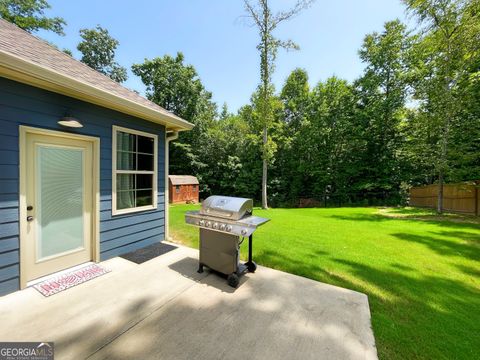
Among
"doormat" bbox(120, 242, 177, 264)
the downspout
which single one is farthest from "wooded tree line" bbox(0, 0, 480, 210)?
"doormat" bbox(120, 242, 177, 264)

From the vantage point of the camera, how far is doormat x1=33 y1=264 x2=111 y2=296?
261cm

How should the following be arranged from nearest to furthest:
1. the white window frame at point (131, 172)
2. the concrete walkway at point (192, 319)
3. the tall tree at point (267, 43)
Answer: the concrete walkway at point (192, 319) < the white window frame at point (131, 172) < the tall tree at point (267, 43)

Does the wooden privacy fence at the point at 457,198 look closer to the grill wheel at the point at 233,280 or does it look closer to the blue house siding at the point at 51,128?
the grill wheel at the point at 233,280

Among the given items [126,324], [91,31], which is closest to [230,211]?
[126,324]

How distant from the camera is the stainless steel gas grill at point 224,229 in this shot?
2.61 metres

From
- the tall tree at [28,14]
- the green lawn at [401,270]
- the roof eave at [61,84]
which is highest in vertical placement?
the tall tree at [28,14]

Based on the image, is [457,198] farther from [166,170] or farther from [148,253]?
[148,253]

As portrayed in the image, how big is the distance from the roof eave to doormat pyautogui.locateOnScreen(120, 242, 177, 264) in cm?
264

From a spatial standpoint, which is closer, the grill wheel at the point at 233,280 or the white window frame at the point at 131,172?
the grill wheel at the point at 233,280

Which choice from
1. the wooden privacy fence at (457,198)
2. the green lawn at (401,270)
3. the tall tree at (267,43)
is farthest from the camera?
the tall tree at (267,43)

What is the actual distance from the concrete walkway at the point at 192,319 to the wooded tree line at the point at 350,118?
9.75 meters

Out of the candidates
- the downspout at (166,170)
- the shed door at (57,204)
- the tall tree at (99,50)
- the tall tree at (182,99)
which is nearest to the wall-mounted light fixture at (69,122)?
the shed door at (57,204)

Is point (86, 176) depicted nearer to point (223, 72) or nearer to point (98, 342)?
point (98, 342)

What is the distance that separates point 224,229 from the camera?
8.63 feet
